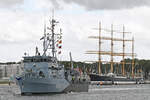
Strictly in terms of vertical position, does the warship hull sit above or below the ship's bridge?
below

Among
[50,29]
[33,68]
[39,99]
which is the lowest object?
[39,99]

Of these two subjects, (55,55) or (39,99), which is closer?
(39,99)

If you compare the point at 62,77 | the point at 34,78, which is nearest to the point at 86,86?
the point at 62,77

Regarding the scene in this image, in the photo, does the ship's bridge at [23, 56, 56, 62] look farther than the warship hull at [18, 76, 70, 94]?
Yes

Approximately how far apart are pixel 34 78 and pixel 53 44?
371 inches

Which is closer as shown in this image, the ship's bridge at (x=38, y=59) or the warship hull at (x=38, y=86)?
the warship hull at (x=38, y=86)

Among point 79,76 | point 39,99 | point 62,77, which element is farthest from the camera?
point 79,76

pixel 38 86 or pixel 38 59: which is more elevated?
pixel 38 59

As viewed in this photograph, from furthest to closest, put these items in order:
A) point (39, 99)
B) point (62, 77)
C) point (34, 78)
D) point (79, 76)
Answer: point (79, 76) → point (62, 77) → point (34, 78) → point (39, 99)

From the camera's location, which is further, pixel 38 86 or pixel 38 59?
pixel 38 59

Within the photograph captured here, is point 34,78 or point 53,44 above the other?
point 53,44

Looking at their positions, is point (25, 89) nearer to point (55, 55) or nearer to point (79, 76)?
point (55, 55)

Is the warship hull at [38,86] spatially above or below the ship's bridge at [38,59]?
below

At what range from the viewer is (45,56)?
3561 inches
